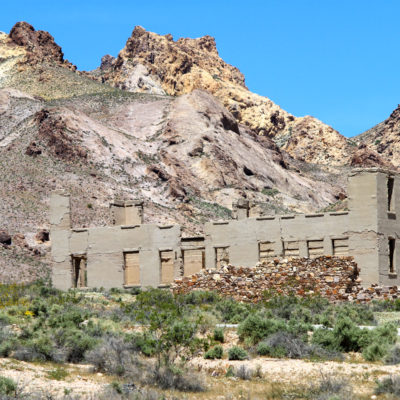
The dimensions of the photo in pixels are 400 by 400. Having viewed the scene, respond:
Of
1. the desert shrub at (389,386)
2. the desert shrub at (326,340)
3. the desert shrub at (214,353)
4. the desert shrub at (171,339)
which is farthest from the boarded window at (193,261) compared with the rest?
the desert shrub at (389,386)

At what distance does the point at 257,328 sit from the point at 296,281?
1102 centimetres

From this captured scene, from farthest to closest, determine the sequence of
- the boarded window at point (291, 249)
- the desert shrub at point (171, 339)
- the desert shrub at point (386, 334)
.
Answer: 1. the boarded window at point (291, 249)
2. the desert shrub at point (386, 334)
3. the desert shrub at point (171, 339)

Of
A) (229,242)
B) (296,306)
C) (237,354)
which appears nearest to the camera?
(237,354)

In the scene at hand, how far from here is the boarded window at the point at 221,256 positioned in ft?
122

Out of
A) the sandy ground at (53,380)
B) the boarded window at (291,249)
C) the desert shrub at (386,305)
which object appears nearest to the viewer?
the sandy ground at (53,380)

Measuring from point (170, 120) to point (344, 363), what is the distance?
7606 cm

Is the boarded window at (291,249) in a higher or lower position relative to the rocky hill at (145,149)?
lower

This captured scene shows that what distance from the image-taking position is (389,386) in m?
Result: 16.7

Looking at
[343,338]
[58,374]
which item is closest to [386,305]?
[343,338]

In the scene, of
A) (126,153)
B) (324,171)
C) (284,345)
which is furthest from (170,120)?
(284,345)

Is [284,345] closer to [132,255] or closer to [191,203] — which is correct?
[132,255]

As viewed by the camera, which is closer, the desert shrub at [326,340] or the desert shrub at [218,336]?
the desert shrub at [326,340]

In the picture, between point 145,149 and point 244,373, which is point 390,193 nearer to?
point 244,373

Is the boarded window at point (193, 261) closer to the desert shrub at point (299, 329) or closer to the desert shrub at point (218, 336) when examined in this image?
the desert shrub at point (299, 329)
